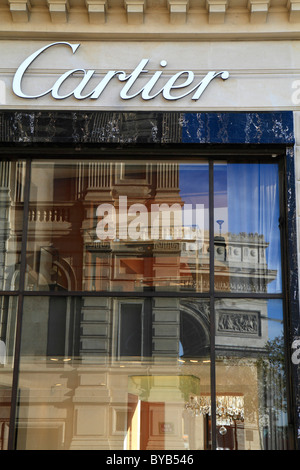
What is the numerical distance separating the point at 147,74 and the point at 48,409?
5.42m

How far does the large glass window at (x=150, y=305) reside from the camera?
1001 centimetres

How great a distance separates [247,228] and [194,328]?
1796mm

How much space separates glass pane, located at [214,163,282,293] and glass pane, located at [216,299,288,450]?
1.20ft

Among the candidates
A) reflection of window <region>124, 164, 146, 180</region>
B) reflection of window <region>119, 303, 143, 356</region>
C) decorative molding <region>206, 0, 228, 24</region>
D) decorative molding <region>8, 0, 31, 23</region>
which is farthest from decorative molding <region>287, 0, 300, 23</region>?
reflection of window <region>119, 303, 143, 356</region>

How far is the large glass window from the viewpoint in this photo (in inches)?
394

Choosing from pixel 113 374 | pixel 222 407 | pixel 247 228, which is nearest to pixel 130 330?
pixel 113 374

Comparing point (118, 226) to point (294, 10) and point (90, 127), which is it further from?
point (294, 10)

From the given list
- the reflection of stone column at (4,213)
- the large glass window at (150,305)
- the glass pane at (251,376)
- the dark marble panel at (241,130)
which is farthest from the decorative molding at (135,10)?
the glass pane at (251,376)

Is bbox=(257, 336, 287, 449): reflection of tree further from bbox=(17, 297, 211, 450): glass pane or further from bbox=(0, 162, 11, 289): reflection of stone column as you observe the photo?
bbox=(0, 162, 11, 289): reflection of stone column

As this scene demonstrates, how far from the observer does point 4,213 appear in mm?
10938

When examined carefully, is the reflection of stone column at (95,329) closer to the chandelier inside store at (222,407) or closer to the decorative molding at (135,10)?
the chandelier inside store at (222,407)

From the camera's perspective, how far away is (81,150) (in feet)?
35.9

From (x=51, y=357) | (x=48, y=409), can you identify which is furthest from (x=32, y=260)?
(x=48, y=409)

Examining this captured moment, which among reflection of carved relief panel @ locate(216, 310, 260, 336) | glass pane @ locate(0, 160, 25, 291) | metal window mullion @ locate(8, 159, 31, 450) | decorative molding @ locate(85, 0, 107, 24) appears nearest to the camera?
metal window mullion @ locate(8, 159, 31, 450)
